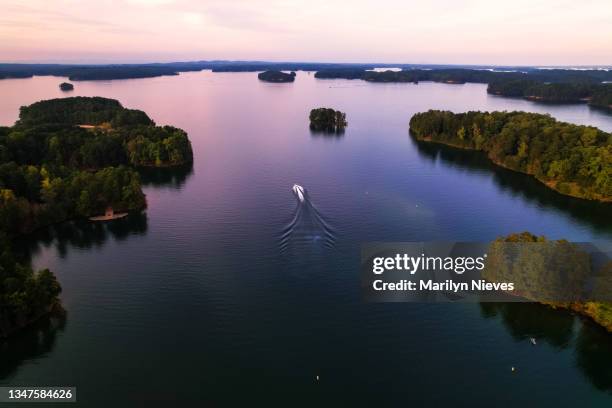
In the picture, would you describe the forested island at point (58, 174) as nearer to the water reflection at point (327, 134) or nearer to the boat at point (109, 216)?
the boat at point (109, 216)

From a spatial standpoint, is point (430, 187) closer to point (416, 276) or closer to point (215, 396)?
point (416, 276)

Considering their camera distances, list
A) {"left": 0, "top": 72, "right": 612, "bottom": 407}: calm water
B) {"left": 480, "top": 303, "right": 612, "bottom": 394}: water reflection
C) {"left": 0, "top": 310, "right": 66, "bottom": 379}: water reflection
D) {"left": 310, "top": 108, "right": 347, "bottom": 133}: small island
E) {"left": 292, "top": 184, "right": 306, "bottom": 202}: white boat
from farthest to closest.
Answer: {"left": 310, "top": 108, "right": 347, "bottom": 133}: small island, {"left": 292, "top": 184, "right": 306, "bottom": 202}: white boat, {"left": 0, "top": 310, "right": 66, "bottom": 379}: water reflection, {"left": 480, "top": 303, "right": 612, "bottom": 394}: water reflection, {"left": 0, "top": 72, "right": 612, "bottom": 407}: calm water

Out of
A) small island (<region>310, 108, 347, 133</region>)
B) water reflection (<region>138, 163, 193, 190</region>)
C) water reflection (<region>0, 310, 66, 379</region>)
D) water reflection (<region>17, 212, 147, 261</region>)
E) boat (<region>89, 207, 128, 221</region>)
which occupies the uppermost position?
small island (<region>310, 108, 347, 133</region>)

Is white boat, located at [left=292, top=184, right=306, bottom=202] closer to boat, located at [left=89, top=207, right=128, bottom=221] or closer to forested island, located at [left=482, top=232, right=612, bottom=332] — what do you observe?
boat, located at [left=89, top=207, right=128, bottom=221]

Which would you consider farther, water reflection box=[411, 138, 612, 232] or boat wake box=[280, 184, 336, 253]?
water reflection box=[411, 138, 612, 232]

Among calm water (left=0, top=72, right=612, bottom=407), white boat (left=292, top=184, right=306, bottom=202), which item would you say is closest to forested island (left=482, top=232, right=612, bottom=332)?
calm water (left=0, top=72, right=612, bottom=407)

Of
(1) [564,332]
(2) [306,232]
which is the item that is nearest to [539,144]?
(2) [306,232]

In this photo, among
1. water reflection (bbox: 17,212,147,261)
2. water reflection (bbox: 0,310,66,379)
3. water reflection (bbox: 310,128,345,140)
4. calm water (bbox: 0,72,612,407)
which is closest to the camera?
calm water (bbox: 0,72,612,407)
